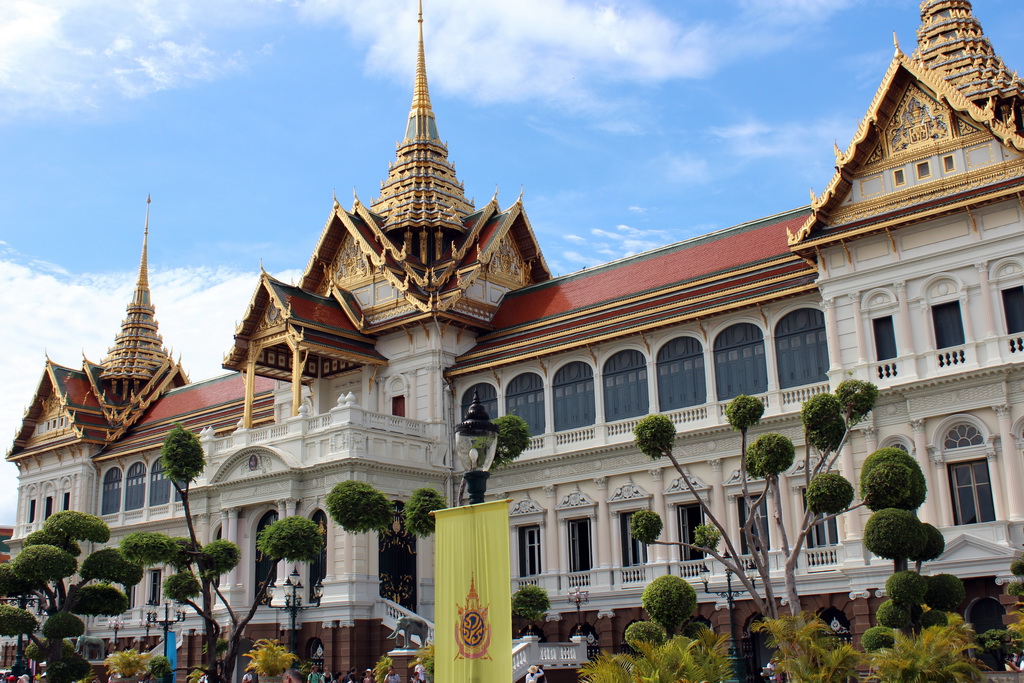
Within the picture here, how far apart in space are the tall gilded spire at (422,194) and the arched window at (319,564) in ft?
35.5

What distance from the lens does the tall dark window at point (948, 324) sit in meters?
25.8

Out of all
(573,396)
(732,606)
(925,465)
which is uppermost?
(573,396)

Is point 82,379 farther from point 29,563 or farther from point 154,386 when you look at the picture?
point 29,563

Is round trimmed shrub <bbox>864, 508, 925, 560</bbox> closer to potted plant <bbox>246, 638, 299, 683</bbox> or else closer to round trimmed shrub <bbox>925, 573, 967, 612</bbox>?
round trimmed shrub <bbox>925, 573, 967, 612</bbox>

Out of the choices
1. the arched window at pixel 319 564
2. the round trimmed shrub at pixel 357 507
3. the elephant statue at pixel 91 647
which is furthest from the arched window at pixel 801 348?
the elephant statue at pixel 91 647

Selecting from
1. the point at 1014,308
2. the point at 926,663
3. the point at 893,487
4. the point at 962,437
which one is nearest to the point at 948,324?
the point at 1014,308

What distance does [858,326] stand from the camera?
27000 millimetres

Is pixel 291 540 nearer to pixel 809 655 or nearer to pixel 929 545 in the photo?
pixel 809 655

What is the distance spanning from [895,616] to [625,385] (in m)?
13.4

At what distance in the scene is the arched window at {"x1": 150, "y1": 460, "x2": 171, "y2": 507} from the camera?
44562 mm

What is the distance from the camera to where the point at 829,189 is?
27844 mm

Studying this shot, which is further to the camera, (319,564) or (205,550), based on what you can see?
(319,564)

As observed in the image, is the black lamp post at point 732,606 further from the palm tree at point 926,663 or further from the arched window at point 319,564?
the arched window at point 319,564

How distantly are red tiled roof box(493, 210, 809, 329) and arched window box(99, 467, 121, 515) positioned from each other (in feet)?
65.6
